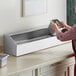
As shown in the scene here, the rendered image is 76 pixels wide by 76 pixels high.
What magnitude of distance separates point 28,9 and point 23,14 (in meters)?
0.07

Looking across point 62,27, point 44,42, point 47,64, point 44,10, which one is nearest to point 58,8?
point 44,10

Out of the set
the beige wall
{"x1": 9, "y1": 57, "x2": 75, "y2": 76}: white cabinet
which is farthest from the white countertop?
the beige wall

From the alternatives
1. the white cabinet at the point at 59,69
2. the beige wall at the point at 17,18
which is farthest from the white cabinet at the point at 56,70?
the beige wall at the point at 17,18

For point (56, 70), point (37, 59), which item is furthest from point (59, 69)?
point (37, 59)

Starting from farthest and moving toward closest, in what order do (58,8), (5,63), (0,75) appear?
(58,8) → (5,63) → (0,75)

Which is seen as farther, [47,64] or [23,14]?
[23,14]

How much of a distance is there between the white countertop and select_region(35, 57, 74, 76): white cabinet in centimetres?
6

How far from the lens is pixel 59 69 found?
2096 mm

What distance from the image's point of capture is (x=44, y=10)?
2482mm

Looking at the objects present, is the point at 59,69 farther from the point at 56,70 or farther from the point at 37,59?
the point at 37,59

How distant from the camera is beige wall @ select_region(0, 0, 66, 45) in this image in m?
2.15

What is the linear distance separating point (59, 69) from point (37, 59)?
226 millimetres

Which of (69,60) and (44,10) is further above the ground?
(44,10)

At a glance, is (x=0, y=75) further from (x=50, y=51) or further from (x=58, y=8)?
(x=58, y=8)
